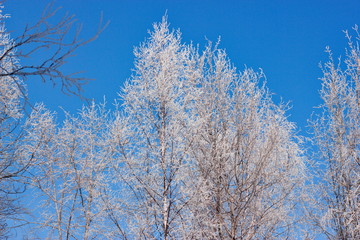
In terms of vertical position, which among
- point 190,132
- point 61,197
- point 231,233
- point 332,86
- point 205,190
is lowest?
point 231,233

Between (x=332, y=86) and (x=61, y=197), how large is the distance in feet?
27.6

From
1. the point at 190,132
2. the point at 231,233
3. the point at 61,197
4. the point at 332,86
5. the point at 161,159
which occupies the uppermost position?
the point at 332,86

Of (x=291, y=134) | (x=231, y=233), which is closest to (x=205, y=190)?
(x=231, y=233)

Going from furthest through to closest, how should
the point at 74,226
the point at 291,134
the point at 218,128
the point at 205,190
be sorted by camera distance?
the point at 74,226 < the point at 291,134 < the point at 218,128 < the point at 205,190

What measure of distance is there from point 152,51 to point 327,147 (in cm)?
486

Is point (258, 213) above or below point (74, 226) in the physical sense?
below

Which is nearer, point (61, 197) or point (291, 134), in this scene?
point (291, 134)

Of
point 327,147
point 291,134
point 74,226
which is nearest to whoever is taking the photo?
point 291,134

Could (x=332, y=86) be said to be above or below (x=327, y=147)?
above

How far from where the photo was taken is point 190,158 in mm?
6340

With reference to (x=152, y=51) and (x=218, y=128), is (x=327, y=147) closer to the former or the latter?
(x=218, y=128)

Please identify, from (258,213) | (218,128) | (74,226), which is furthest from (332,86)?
(74,226)

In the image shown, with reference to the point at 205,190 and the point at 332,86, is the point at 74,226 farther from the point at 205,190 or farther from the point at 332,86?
the point at 332,86

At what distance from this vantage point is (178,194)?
19.8ft
